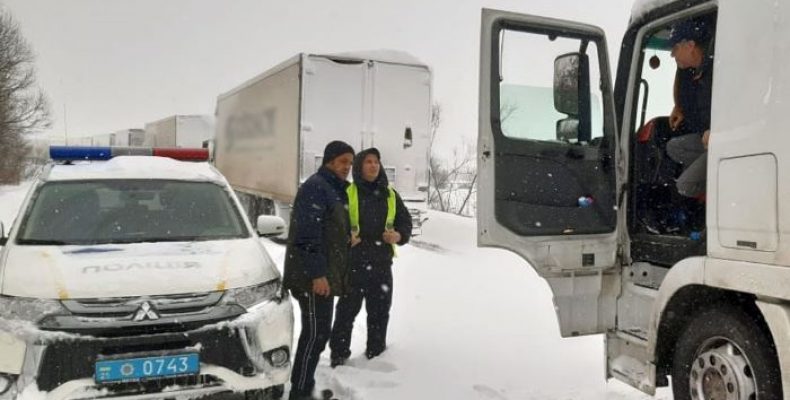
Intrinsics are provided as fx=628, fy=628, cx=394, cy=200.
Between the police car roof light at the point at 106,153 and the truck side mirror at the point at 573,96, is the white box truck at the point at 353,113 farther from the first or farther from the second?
the truck side mirror at the point at 573,96

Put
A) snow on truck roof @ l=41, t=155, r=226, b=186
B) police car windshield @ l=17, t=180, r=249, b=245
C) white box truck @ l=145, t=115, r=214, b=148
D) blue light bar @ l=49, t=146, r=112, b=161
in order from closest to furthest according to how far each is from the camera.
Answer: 1. police car windshield @ l=17, t=180, r=249, b=245
2. snow on truck roof @ l=41, t=155, r=226, b=186
3. blue light bar @ l=49, t=146, r=112, b=161
4. white box truck @ l=145, t=115, r=214, b=148

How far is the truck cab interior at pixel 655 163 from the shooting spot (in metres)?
3.85

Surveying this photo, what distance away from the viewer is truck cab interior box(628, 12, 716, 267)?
12.6 feet

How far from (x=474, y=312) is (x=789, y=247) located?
451 centimetres

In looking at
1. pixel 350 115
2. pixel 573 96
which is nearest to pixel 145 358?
pixel 573 96

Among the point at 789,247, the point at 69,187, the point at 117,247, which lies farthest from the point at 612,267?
the point at 69,187

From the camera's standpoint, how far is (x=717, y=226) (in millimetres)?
2732

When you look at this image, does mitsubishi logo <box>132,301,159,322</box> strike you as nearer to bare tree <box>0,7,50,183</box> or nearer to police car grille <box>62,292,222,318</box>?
police car grille <box>62,292,222,318</box>

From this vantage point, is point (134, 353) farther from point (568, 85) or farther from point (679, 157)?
point (679, 157)

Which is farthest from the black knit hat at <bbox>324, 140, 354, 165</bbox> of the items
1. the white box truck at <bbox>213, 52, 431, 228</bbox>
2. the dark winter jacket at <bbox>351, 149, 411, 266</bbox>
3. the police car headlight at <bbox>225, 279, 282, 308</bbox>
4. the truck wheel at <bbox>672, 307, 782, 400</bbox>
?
the white box truck at <bbox>213, 52, 431, 228</bbox>

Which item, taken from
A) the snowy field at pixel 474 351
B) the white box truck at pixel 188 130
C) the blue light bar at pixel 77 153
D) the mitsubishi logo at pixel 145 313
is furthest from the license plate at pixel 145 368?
the white box truck at pixel 188 130

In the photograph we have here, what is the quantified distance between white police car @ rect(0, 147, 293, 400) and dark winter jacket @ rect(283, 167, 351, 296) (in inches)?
7.2

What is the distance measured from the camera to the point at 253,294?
12.0 feet

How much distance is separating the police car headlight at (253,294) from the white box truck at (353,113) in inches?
307
